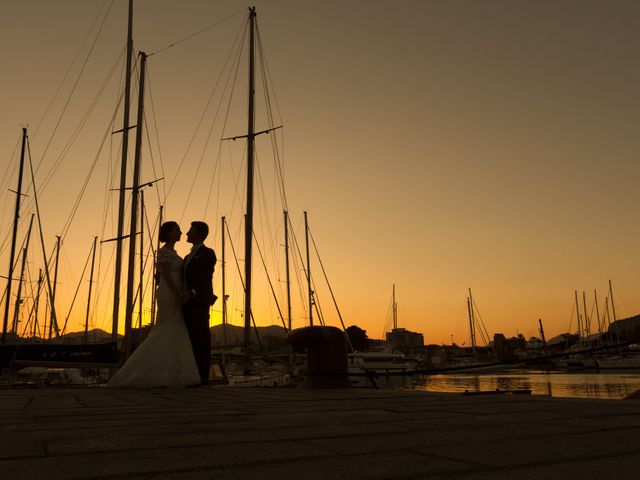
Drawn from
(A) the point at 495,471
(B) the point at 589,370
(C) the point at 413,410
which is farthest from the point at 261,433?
(B) the point at 589,370

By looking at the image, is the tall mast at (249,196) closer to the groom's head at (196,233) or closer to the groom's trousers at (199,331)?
the groom's trousers at (199,331)

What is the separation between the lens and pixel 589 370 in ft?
200

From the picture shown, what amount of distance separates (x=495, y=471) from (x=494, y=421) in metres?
1.20

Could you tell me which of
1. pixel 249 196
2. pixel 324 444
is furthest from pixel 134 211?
pixel 324 444

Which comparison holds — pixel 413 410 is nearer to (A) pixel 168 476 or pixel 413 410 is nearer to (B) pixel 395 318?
(A) pixel 168 476

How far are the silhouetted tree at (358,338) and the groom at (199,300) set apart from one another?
108m

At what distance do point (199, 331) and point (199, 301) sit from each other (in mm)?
407

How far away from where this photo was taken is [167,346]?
22.9ft

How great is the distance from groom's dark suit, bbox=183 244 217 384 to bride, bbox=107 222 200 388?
0.37 feet

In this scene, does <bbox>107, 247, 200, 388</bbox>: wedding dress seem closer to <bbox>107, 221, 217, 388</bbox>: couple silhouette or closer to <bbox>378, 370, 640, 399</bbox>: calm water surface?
<bbox>107, 221, 217, 388</bbox>: couple silhouette

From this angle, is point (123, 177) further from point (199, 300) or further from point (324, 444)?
point (324, 444)

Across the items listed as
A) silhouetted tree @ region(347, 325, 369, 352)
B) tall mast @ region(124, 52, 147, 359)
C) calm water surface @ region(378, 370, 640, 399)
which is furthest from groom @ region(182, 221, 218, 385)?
silhouetted tree @ region(347, 325, 369, 352)

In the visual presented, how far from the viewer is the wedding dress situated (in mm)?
6738

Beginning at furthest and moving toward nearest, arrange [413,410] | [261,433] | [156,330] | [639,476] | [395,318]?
[395,318]
[156,330]
[413,410]
[261,433]
[639,476]
